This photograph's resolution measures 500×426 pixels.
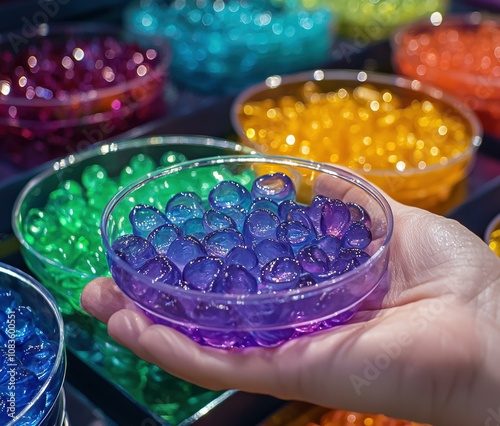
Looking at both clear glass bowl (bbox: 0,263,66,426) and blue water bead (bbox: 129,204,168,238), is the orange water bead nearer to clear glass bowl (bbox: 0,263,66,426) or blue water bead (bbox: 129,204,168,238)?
blue water bead (bbox: 129,204,168,238)

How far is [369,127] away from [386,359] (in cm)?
95

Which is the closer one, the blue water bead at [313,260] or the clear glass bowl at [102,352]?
the blue water bead at [313,260]

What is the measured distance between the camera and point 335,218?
3.21ft

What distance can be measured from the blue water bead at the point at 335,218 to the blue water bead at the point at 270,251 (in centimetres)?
9

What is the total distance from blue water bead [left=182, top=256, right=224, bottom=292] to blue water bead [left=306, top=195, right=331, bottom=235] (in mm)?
197

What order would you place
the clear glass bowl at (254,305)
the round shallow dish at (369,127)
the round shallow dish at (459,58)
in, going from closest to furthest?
the clear glass bowl at (254,305) < the round shallow dish at (369,127) < the round shallow dish at (459,58)

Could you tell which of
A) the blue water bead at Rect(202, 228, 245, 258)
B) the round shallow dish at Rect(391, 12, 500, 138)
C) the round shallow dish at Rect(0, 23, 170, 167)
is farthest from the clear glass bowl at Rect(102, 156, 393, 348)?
the round shallow dish at Rect(391, 12, 500, 138)

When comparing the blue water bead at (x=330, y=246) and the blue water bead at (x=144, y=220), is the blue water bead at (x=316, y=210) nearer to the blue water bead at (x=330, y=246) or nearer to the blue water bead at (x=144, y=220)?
the blue water bead at (x=330, y=246)

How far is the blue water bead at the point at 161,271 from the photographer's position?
864 millimetres

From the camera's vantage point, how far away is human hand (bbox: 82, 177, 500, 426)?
814 millimetres

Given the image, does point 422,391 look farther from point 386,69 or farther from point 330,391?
point 386,69

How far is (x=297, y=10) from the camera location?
84.0 inches

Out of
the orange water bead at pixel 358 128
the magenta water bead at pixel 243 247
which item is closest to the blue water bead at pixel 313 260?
the magenta water bead at pixel 243 247

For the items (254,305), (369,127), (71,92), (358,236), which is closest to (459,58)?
(369,127)
